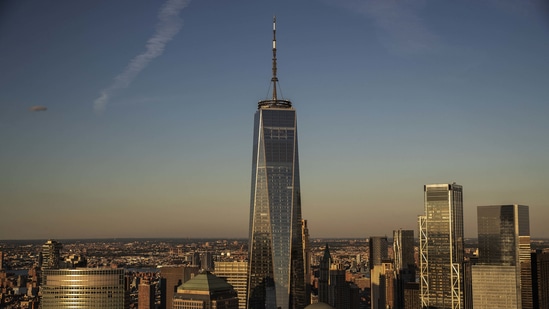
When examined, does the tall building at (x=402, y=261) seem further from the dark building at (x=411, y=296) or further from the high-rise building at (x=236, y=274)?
the high-rise building at (x=236, y=274)

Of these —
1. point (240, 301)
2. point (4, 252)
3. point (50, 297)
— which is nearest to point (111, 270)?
point (50, 297)

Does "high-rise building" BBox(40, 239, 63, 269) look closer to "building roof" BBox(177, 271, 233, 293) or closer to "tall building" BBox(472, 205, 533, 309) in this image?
"building roof" BBox(177, 271, 233, 293)

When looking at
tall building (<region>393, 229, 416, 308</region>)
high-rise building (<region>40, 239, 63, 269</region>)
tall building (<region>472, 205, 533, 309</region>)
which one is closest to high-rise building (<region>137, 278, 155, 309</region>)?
high-rise building (<region>40, 239, 63, 269</region>)

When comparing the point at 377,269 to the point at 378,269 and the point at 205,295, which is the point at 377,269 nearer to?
the point at 378,269

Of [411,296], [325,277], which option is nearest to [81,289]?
[411,296]

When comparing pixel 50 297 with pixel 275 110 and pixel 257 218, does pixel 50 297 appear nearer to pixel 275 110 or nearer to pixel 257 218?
pixel 257 218

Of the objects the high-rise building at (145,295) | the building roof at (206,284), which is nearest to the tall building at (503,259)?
the building roof at (206,284)
